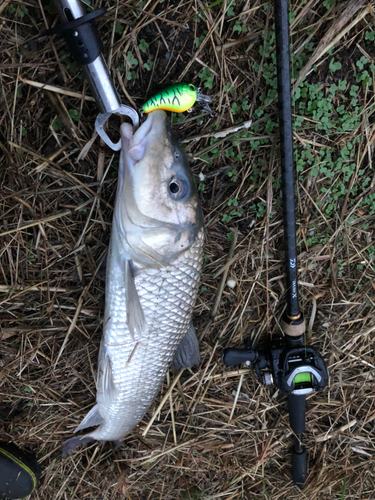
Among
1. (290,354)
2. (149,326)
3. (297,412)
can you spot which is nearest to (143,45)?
(149,326)

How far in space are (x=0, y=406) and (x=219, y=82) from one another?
2.15 meters

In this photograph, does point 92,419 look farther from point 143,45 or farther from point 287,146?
point 143,45

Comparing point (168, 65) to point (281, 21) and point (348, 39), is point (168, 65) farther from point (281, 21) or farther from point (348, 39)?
point (348, 39)

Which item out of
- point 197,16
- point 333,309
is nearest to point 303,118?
point 197,16

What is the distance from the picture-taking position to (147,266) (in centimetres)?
144

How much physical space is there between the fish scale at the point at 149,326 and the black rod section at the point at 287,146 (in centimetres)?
48

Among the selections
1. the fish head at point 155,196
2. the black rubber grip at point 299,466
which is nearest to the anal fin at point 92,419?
the fish head at point 155,196

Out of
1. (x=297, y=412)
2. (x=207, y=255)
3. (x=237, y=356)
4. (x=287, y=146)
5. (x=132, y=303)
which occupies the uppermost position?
(x=287, y=146)

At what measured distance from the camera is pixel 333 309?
199cm

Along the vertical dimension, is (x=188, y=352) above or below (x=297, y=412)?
above

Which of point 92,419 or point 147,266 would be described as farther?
point 92,419

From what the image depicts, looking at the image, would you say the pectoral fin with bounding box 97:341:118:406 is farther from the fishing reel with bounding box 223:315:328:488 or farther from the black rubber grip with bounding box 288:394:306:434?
the black rubber grip with bounding box 288:394:306:434

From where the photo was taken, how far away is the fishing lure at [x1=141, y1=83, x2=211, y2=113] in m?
1.39

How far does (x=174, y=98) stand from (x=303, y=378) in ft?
5.26
